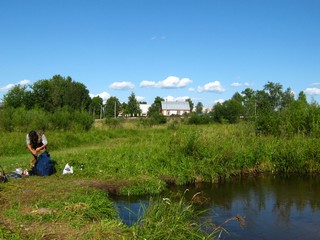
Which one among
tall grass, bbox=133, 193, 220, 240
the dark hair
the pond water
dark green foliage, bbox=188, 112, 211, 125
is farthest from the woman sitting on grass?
dark green foliage, bbox=188, 112, 211, 125

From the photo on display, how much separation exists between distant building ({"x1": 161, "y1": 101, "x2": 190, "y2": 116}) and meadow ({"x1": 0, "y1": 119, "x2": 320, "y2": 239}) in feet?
251

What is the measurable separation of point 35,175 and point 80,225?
5424mm

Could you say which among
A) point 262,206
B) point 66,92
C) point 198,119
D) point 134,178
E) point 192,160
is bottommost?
point 262,206

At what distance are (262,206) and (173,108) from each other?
86.9 m

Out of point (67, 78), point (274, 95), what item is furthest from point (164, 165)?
point (67, 78)

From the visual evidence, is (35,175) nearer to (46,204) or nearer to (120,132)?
(46,204)

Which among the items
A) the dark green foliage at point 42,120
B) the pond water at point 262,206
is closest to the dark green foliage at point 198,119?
the dark green foliage at point 42,120

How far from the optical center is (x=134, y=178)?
11062mm

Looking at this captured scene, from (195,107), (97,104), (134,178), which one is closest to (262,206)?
(134,178)

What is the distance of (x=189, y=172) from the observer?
12133 mm

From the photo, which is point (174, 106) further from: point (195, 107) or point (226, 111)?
point (226, 111)

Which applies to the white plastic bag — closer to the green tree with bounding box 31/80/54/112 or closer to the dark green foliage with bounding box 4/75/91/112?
the dark green foliage with bounding box 4/75/91/112

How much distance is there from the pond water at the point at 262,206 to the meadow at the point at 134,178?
22.0 inches

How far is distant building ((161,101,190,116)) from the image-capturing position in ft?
313
